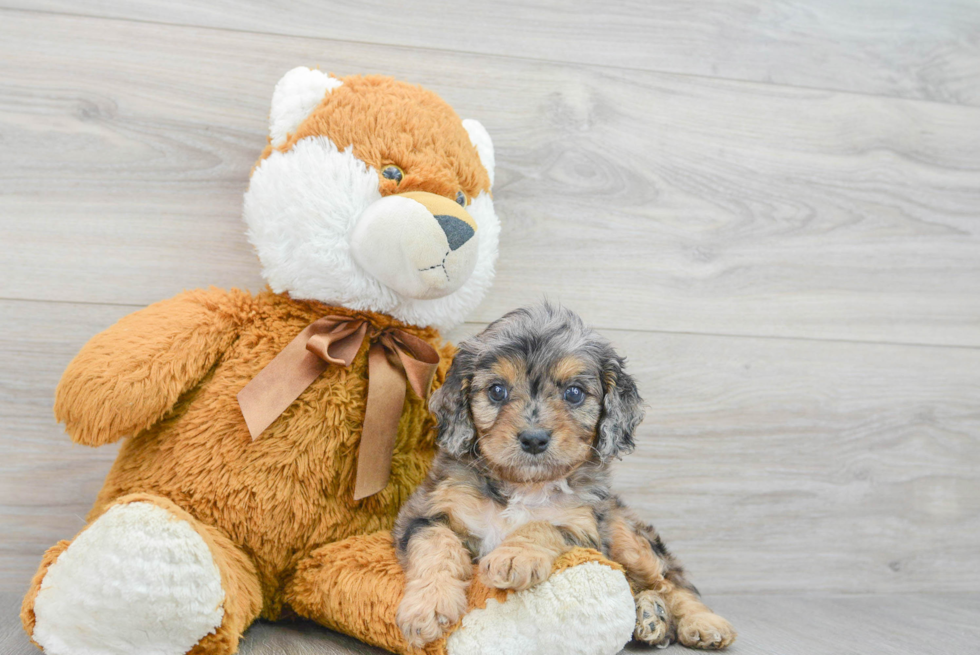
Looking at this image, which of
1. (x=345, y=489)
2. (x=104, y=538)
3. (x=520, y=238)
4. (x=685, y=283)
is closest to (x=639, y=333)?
(x=685, y=283)

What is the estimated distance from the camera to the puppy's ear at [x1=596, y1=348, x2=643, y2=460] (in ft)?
5.03

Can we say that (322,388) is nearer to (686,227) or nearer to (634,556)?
(634,556)

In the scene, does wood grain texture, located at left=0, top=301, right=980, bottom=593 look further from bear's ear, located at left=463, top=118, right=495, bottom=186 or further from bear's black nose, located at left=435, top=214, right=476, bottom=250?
bear's black nose, located at left=435, top=214, right=476, bottom=250

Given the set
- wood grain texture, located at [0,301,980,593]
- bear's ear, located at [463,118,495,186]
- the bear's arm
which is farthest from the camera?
wood grain texture, located at [0,301,980,593]

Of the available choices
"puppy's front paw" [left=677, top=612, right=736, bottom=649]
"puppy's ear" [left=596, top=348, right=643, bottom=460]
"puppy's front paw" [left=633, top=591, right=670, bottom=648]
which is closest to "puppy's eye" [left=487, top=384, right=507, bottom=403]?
"puppy's ear" [left=596, top=348, right=643, bottom=460]

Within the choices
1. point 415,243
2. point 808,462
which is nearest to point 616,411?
point 415,243

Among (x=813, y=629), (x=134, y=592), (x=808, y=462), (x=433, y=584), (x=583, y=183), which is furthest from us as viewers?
(x=808, y=462)

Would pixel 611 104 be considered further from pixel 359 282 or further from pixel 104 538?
pixel 104 538

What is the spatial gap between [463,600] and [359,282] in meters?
0.69

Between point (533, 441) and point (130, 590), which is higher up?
point (533, 441)

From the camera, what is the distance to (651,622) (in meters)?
1.62

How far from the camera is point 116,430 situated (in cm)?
151

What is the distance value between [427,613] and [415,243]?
28.0 inches

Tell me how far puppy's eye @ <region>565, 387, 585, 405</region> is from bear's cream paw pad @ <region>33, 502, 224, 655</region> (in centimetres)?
76
